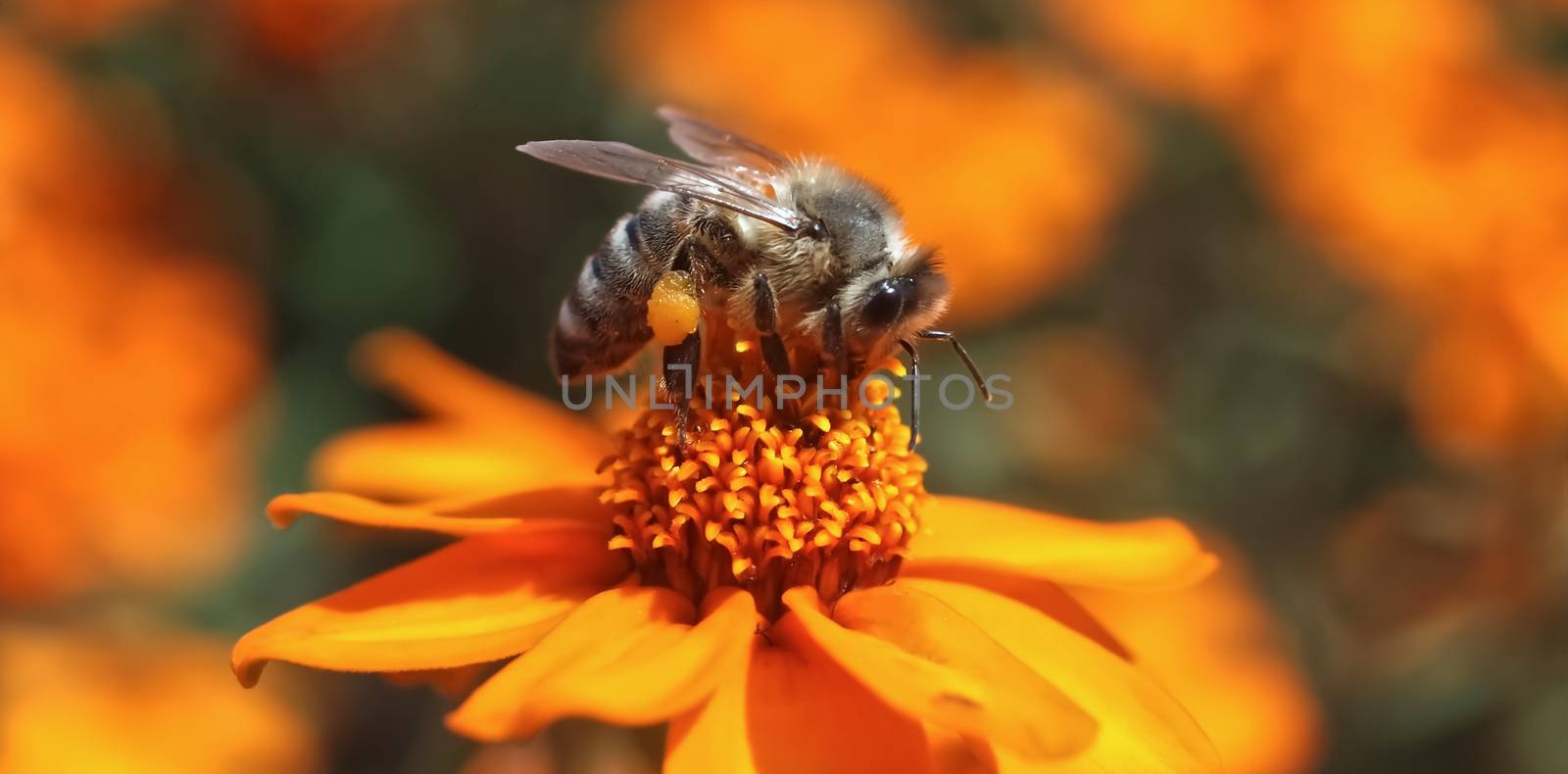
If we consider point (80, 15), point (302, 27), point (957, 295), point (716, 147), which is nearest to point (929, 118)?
point (957, 295)

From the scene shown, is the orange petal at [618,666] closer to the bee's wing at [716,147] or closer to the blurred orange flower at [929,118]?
the bee's wing at [716,147]

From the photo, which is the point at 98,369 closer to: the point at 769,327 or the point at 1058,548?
the point at 769,327

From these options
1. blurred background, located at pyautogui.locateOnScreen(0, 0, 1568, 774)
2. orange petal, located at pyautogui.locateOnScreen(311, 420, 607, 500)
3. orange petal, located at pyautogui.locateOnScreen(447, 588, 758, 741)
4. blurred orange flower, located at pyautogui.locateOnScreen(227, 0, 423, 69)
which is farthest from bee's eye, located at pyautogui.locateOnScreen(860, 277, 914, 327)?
blurred orange flower, located at pyautogui.locateOnScreen(227, 0, 423, 69)

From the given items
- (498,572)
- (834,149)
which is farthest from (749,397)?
(834,149)

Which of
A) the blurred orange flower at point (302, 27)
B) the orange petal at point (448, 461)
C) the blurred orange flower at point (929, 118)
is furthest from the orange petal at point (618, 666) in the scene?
the blurred orange flower at point (302, 27)

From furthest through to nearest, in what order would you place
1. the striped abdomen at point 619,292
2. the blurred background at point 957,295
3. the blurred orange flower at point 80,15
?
1. the blurred orange flower at point 80,15
2. the blurred background at point 957,295
3. the striped abdomen at point 619,292

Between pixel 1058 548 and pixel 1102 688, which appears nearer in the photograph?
pixel 1102 688
